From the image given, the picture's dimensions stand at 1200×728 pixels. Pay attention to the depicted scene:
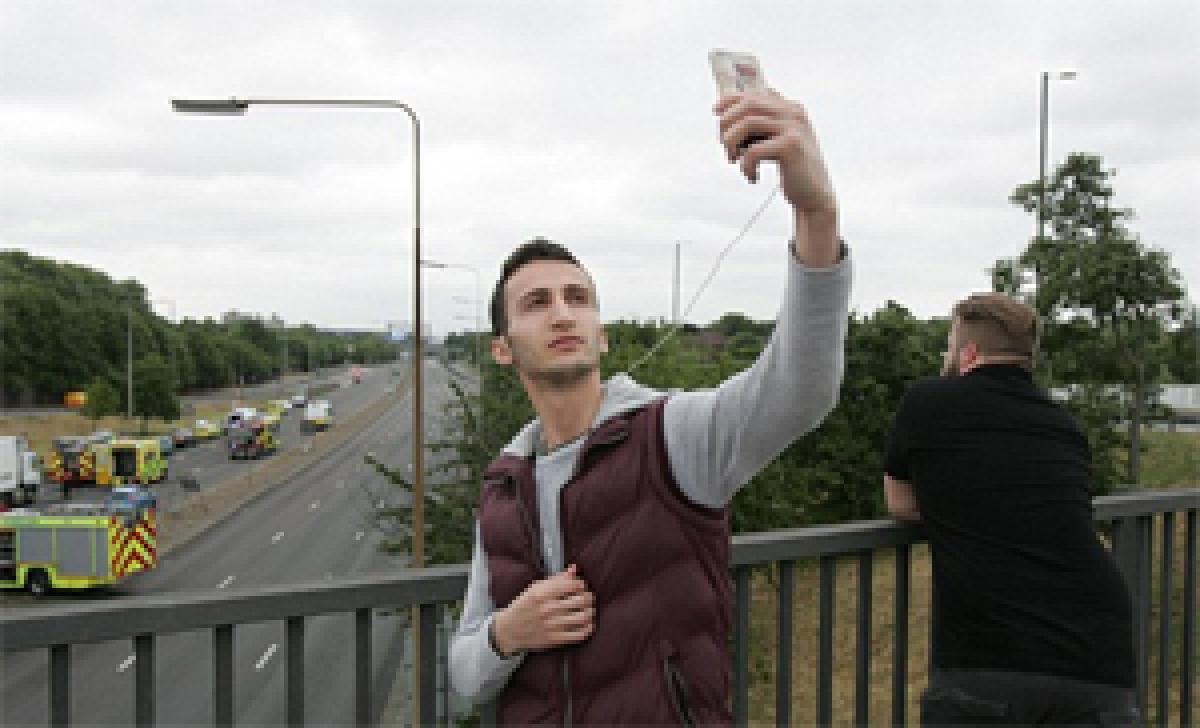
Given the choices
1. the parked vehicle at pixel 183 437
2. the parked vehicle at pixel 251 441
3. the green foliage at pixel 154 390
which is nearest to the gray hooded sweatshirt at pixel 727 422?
the green foliage at pixel 154 390

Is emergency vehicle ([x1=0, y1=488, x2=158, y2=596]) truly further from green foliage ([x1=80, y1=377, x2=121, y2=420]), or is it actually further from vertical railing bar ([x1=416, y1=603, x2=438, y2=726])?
green foliage ([x1=80, y1=377, x2=121, y2=420])

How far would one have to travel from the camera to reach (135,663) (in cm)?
168

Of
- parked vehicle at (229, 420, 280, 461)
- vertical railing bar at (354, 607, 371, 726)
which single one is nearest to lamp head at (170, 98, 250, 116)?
vertical railing bar at (354, 607, 371, 726)

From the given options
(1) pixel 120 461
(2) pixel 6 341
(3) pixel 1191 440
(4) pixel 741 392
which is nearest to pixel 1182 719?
(4) pixel 741 392

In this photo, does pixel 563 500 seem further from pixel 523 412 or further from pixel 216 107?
pixel 523 412

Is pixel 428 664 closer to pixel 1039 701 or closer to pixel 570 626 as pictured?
pixel 570 626

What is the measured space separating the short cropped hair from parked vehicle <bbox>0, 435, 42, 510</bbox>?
23543 mm

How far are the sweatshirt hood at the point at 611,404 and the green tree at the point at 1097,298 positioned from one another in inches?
634

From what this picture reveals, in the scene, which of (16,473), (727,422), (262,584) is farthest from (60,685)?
(16,473)

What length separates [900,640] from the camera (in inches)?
102

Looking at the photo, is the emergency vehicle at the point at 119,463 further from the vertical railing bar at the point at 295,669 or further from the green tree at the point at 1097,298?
the vertical railing bar at the point at 295,669

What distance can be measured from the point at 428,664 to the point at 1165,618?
2.57 metres

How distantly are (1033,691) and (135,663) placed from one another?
2008 mm

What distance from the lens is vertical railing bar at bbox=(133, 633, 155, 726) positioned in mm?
1680
